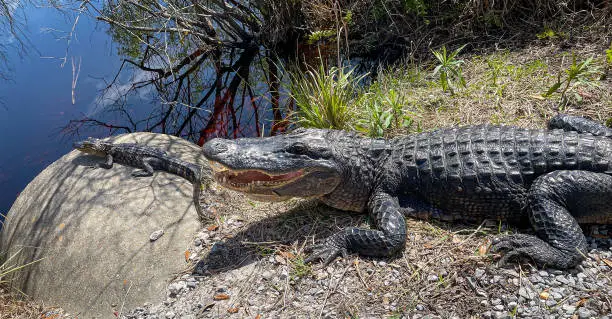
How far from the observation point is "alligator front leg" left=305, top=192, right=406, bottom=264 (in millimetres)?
3021

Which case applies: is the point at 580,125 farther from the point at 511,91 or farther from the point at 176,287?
the point at 176,287

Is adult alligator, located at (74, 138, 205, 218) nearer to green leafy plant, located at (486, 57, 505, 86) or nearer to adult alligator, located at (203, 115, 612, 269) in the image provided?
adult alligator, located at (203, 115, 612, 269)

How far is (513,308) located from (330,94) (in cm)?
289

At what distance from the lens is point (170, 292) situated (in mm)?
3375

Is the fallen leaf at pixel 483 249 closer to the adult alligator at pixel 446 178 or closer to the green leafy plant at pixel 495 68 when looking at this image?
the adult alligator at pixel 446 178

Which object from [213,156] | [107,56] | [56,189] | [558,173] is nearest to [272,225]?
[213,156]

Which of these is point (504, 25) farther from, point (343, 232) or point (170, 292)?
point (170, 292)

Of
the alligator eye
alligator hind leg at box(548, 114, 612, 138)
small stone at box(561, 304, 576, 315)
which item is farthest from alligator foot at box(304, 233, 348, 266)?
alligator hind leg at box(548, 114, 612, 138)

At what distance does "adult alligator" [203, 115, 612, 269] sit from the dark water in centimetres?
570

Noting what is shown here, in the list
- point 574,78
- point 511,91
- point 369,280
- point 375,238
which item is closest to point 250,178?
point 375,238

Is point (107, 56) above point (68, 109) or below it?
above

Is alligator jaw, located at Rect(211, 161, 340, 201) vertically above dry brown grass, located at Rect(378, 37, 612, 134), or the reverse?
dry brown grass, located at Rect(378, 37, 612, 134)

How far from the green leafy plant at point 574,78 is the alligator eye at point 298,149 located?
263 centimetres

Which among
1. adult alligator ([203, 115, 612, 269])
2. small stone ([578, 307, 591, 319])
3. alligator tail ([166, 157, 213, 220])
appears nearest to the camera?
small stone ([578, 307, 591, 319])
